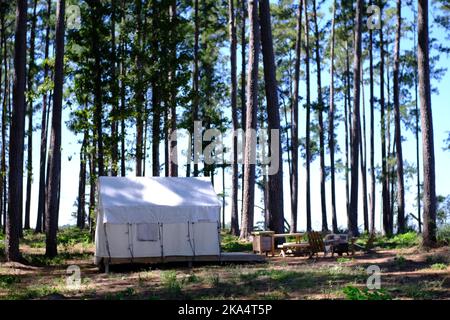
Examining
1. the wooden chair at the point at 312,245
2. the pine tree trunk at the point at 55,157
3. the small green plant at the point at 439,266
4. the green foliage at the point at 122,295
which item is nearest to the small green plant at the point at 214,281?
the green foliage at the point at 122,295

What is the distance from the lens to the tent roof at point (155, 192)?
718 inches

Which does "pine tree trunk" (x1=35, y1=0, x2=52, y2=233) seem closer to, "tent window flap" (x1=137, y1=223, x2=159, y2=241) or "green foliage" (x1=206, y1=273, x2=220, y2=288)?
"tent window flap" (x1=137, y1=223, x2=159, y2=241)

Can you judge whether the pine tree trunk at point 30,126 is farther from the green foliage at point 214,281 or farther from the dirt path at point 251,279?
the green foliage at point 214,281

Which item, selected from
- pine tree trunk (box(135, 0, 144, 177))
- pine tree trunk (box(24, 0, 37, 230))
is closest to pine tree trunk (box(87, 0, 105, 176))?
pine tree trunk (box(135, 0, 144, 177))

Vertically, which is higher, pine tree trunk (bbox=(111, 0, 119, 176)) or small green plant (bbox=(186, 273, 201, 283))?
pine tree trunk (bbox=(111, 0, 119, 176))

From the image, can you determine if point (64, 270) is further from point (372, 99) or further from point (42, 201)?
point (372, 99)

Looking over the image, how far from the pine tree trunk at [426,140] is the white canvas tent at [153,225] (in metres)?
6.55

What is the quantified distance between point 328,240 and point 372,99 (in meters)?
20.0

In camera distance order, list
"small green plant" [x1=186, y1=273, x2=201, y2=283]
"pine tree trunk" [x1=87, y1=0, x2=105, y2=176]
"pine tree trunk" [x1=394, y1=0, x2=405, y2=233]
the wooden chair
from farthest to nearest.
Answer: "pine tree trunk" [x1=394, y1=0, x2=405, y2=233]
"pine tree trunk" [x1=87, y1=0, x2=105, y2=176]
the wooden chair
"small green plant" [x1=186, y1=273, x2=201, y2=283]

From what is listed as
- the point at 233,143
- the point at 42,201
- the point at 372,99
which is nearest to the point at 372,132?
the point at 372,99

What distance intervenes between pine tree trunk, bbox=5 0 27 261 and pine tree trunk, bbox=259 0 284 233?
8.59m

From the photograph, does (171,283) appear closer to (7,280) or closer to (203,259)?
(7,280)

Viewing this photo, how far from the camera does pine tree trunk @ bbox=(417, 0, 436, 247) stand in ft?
58.6

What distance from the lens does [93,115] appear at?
26953 millimetres
